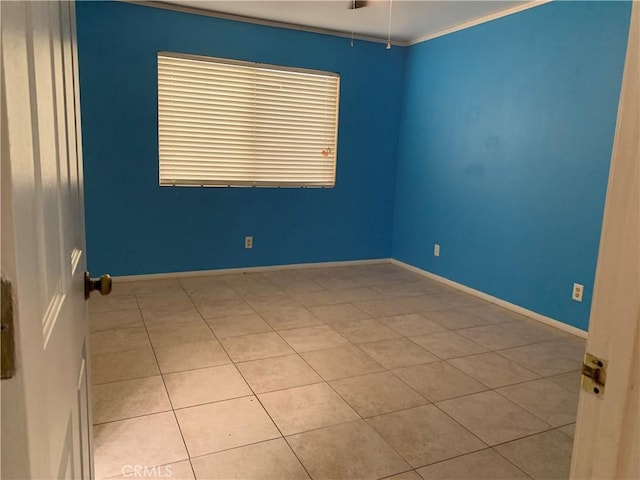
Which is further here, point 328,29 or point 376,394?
point 328,29

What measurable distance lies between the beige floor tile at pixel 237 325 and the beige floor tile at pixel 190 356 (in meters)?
0.18

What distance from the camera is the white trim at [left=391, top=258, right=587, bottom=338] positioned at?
11.4 ft

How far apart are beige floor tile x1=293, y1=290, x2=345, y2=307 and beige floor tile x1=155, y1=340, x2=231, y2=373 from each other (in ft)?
3.49

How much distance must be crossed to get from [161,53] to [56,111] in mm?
3822

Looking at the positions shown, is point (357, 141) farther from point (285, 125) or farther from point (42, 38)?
point (42, 38)

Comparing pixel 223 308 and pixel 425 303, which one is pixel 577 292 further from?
pixel 223 308

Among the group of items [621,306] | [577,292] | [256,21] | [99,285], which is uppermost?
[256,21]

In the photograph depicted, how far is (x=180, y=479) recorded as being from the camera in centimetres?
178

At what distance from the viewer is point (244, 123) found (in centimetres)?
456

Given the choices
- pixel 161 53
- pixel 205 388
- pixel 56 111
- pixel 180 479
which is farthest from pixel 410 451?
pixel 161 53

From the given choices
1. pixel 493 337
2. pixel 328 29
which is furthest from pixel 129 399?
pixel 328 29

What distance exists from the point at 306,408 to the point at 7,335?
2.05 m

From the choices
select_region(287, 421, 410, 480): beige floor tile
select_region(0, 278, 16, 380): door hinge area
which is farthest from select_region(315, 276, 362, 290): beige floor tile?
select_region(0, 278, 16, 380): door hinge area

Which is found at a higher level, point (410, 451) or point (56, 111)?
point (56, 111)
